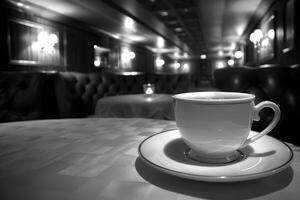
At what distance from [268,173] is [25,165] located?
360 millimetres

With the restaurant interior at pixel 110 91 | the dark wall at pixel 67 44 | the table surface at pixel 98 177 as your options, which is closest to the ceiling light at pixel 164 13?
the restaurant interior at pixel 110 91

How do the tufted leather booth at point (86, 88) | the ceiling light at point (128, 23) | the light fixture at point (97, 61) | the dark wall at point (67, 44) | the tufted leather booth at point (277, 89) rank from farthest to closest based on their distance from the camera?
the light fixture at point (97, 61)
the ceiling light at point (128, 23)
the dark wall at point (67, 44)
the tufted leather booth at point (86, 88)
the tufted leather booth at point (277, 89)

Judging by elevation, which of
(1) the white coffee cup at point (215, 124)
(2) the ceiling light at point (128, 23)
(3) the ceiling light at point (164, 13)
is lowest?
(1) the white coffee cup at point (215, 124)

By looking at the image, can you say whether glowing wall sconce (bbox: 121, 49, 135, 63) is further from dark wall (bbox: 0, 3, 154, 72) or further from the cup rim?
the cup rim

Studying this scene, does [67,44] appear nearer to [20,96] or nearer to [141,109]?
[20,96]

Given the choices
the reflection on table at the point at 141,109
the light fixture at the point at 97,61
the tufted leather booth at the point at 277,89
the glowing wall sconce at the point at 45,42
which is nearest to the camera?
the tufted leather booth at the point at 277,89

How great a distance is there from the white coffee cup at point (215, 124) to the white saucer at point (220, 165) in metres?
0.02

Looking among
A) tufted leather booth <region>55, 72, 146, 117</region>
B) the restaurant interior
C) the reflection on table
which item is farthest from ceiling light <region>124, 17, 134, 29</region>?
the reflection on table

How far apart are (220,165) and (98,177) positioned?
0.58ft

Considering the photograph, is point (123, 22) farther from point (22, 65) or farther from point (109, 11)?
point (22, 65)

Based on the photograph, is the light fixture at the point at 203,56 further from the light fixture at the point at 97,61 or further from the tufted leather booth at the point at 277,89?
the tufted leather booth at the point at 277,89

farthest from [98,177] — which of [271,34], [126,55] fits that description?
[126,55]

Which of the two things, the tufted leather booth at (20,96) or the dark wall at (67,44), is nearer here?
the tufted leather booth at (20,96)

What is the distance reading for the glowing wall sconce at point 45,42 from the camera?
557 centimetres
